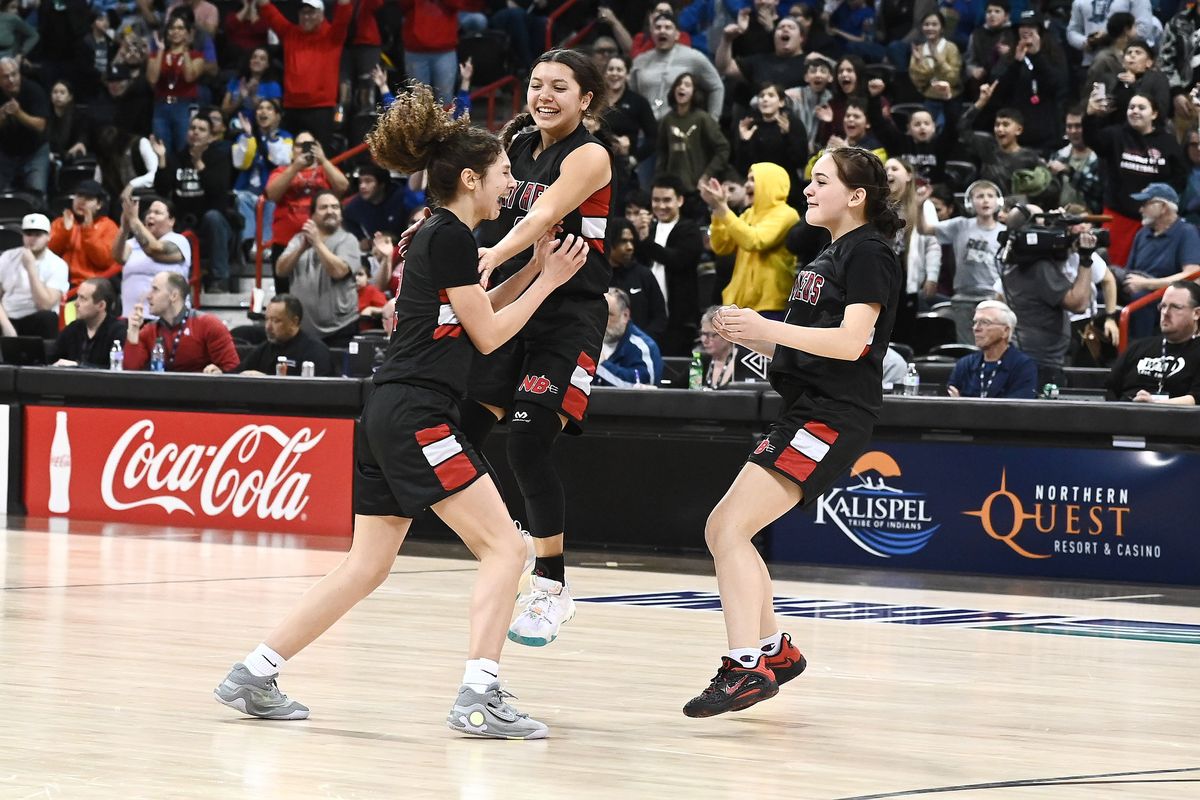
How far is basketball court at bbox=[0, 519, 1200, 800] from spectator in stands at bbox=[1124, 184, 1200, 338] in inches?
149

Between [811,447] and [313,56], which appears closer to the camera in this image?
[811,447]

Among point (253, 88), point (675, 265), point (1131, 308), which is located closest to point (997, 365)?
point (1131, 308)

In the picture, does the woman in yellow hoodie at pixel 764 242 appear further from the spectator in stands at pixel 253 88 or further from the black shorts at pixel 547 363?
the spectator in stands at pixel 253 88

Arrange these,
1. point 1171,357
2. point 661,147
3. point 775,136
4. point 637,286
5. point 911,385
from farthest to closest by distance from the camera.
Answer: point 661,147, point 775,136, point 637,286, point 911,385, point 1171,357

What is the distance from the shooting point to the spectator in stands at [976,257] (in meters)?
13.6

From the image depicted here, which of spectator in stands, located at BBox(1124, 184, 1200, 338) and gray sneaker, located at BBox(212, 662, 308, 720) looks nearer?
gray sneaker, located at BBox(212, 662, 308, 720)

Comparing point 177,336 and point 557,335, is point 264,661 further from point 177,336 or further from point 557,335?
point 177,336

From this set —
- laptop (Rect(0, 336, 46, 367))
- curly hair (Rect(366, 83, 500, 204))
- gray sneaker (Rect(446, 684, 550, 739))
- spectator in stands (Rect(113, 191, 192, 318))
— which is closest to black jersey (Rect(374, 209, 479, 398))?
curly hair (Rect(366, 83, 500, 204))

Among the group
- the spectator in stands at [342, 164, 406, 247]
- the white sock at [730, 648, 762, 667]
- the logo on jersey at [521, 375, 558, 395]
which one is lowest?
the white sock at [730, 648, 762, 667]

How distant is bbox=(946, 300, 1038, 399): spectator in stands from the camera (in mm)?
11141

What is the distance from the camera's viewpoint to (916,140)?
15406mm

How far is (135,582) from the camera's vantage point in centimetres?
929

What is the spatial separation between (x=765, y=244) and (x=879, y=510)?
10.1 feet

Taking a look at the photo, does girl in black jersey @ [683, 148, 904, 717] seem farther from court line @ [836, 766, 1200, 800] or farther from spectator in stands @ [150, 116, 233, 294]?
spectator in stands @ [150, 116, 233, 294]
